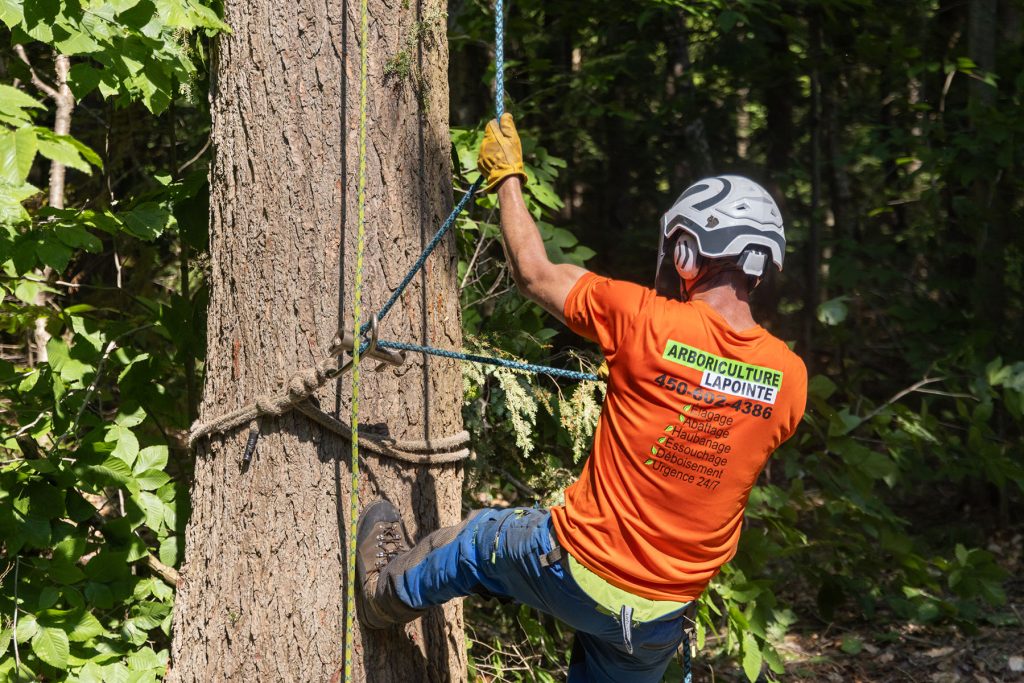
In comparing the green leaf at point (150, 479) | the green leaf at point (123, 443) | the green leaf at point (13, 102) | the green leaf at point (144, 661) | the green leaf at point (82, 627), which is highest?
the green leaf at point (13, 102)

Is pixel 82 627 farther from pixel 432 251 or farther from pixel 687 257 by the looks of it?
pixel 687 257

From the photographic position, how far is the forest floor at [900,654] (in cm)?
452

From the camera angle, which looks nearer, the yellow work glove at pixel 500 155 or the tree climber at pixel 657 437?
the tree climber at pixel 657 437

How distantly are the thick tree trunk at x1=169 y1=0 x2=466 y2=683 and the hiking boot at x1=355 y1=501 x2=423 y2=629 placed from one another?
49 mm

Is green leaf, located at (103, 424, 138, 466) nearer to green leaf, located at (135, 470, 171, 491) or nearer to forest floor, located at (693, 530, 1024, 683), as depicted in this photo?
green leaf, located at (135, 470, 171, 491)

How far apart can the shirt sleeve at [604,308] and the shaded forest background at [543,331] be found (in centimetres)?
91

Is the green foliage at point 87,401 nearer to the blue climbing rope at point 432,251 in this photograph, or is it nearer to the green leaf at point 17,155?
the green leaf at point 17,155

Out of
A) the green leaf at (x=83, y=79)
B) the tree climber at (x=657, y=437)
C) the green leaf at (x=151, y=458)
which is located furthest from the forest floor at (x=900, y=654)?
the green leaf at (x=83, y=79)

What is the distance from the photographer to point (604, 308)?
7.75ft

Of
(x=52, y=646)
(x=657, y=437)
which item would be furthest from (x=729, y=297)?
(x=52, y=646)

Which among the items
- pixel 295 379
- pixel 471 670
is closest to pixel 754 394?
pixel 295 379

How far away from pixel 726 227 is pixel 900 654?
338 cm

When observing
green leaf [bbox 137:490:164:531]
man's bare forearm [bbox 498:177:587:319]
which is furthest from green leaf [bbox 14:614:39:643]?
man's bare forearm [bbox 498:177:587:319]

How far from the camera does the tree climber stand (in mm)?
2316
